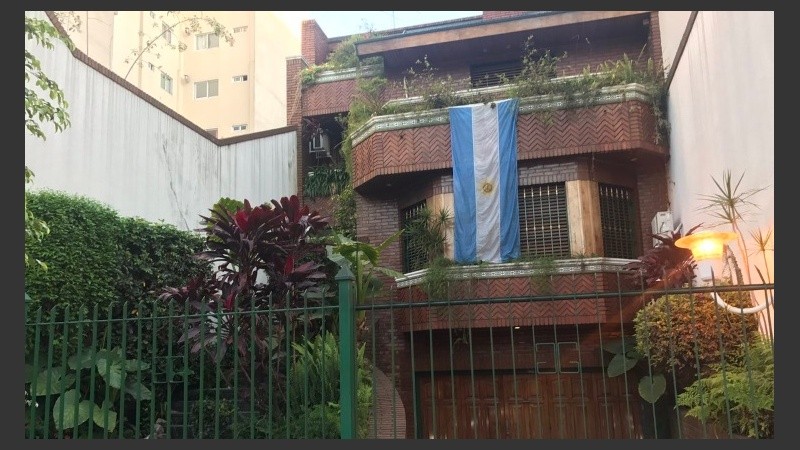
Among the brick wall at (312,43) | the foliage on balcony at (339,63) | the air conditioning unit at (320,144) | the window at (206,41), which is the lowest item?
the air conditioning unit at (320,144)

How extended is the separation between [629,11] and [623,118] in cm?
270

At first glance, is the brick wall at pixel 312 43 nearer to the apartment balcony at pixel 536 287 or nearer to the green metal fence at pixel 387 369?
the green metal fence at pixel 387 369

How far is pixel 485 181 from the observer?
12.8m

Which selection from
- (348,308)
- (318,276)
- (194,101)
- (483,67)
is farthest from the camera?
(194,101)

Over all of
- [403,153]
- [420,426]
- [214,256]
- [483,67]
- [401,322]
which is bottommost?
[420,426]

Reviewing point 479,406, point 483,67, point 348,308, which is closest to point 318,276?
point 348,308

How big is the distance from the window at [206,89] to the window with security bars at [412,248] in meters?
19.0

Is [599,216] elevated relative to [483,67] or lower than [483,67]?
lower

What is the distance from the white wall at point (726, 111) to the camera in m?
6.30

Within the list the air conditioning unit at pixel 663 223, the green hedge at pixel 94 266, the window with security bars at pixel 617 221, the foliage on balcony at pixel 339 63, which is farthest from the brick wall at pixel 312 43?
the air conditioning unit at pixel 663 223

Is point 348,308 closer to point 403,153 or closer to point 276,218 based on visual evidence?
point 276,218

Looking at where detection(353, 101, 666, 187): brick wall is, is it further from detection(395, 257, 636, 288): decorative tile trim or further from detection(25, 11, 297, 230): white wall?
detection(25, 11, 297, 230): white wall

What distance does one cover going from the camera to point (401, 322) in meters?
13.3

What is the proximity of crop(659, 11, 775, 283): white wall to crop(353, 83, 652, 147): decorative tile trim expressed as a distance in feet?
2.64
